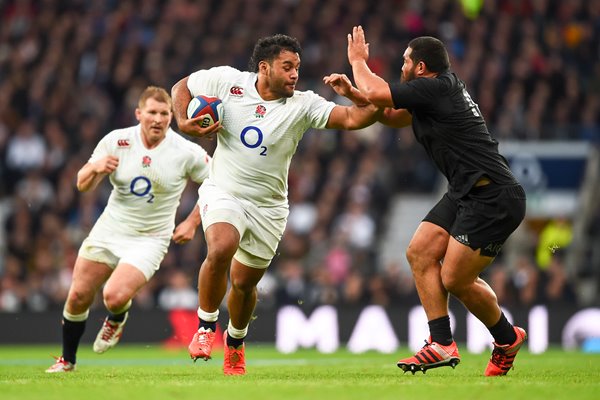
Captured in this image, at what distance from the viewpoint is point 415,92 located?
9.05m

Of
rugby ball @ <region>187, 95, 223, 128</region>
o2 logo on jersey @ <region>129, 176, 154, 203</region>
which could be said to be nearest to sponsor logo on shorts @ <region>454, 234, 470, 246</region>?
rugby ball @ <region>187, 95, 223, 128</region>

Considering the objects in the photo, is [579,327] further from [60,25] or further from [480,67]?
[60,25]

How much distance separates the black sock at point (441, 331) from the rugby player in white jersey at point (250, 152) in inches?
60.3

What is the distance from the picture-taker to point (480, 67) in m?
21.8

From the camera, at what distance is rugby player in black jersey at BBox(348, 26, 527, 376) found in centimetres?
917

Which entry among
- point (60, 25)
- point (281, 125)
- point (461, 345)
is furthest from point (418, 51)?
point (60, 25)

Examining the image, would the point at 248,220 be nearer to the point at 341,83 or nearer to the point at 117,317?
the point at 341,83

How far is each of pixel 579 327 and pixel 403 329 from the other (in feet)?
8.36

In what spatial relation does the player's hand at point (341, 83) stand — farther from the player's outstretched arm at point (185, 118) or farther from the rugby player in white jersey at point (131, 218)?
the rugby player in white jersey at point (131, 218)

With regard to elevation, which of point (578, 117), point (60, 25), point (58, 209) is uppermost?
point (60, 25)

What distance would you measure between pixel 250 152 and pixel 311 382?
6.54 ft

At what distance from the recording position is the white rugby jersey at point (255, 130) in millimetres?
9633

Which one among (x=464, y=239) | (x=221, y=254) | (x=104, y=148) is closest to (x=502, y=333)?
(x=464, y=239)

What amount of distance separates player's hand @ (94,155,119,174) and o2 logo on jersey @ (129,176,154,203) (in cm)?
89
